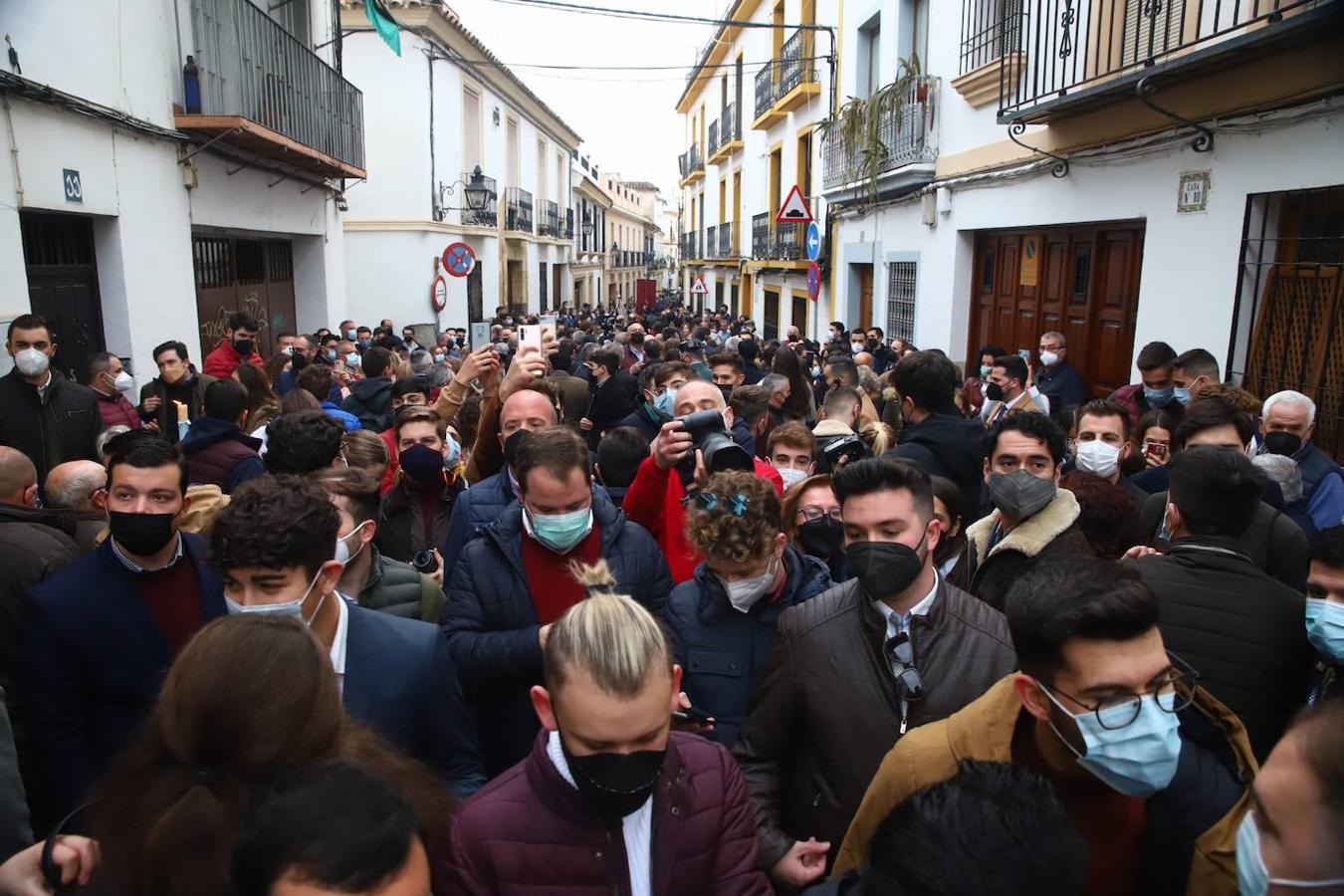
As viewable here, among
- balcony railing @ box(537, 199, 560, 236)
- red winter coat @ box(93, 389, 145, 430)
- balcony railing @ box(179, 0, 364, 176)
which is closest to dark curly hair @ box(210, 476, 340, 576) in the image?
red winter coat @ box(93, 389, 145, 430)

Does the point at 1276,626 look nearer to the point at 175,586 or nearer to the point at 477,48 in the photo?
the point at 175,586

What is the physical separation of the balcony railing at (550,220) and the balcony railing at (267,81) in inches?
710

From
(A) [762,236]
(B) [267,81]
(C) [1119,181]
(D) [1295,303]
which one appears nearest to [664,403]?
(D) [1295,303]

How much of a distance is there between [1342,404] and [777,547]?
14.4ft

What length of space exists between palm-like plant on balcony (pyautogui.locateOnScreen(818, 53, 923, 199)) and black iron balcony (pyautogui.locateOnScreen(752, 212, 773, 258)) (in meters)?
7.30

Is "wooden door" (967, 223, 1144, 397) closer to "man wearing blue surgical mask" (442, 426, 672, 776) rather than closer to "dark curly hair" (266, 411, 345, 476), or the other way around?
"man wearing blue surgical mask" (442, 426, 672, 776)

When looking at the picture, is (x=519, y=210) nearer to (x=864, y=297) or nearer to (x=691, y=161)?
(x=691, y=161)

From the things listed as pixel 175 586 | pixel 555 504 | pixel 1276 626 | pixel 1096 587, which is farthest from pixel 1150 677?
pixel 175 586

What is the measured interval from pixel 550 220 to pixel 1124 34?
2770 cm

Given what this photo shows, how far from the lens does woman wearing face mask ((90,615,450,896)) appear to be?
1.39 m

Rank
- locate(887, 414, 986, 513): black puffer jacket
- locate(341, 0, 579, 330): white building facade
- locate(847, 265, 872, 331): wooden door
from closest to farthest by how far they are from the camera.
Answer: locate(887, 414, 986, 513): black puffer jacket < locate(847, 265, 872, 331): wooden door < locate(341, 0, 579, 330): white building facade

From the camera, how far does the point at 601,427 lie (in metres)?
6.57

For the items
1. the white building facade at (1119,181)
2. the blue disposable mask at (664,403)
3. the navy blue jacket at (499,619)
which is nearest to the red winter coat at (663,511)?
the navy blue jacket at (499,619)

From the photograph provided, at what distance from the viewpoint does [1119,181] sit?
23.9 ft
